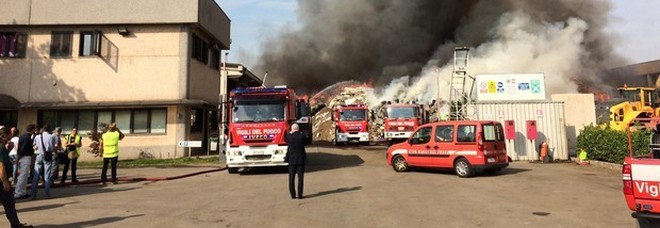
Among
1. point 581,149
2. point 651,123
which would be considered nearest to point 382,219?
point 651,123

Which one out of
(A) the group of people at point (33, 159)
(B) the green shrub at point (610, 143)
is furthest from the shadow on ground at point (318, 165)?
(B) the green shrub at point (610, 143)

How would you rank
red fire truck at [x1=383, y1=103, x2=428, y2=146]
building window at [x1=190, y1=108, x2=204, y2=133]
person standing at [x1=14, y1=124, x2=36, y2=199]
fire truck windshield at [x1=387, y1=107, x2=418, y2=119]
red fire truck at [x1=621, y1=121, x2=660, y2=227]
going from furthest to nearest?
1. fire truck windshield at [x1=387, y1=107, x2=418, y2=119]
2. red fire truck at [x1=383, y1=103, x2=428, y2=146]
3. building window at [x1=190, y1=108, x2=204, y2=133]
4. person standing at [x1=14, y1=124, x2=36, y2=199]
5. red fire truck at [x1=621, y1=121, x2=660, y2=227]

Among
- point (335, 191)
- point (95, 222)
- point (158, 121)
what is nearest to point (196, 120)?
point (158, 121)

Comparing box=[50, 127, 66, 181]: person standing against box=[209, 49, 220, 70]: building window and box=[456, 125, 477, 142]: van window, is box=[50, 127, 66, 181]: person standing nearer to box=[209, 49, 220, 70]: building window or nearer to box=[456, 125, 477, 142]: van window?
box=[456, 125, 477, 142]: van window

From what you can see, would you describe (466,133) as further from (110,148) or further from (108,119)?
(108,119)

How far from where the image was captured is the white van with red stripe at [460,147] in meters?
11.1

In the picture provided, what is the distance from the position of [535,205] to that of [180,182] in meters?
8.56

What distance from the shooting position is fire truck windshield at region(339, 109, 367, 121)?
2558 cm

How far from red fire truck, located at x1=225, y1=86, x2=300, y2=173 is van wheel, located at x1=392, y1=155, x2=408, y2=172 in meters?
3.44

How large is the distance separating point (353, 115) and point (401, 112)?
3939 mm

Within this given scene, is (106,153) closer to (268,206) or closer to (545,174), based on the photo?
(268,206)

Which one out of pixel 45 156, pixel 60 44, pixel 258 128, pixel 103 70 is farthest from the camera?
pixel 60 44

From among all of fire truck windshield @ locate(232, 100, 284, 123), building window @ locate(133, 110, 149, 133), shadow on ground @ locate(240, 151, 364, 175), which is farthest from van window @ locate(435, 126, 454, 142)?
→ building window @ locate(133, 110, 149, 133)

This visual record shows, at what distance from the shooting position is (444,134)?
1177 cm
